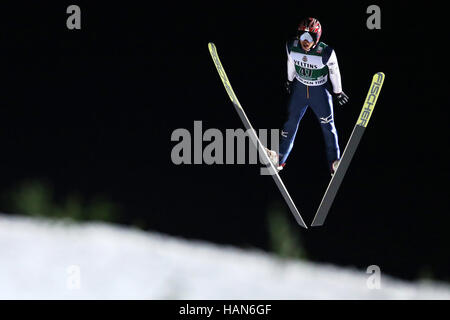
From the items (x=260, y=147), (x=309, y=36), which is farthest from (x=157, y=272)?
(x=309, y=36)

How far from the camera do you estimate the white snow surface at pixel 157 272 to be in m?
4.72

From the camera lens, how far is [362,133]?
4941mm

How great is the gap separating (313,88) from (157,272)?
1486 mm

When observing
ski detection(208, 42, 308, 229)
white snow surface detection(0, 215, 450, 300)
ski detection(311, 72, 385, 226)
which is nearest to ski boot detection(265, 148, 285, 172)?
ski detection(208, 42, 308, 229)

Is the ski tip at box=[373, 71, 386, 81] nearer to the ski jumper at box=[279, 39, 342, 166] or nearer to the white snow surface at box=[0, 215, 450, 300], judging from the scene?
the ski jumper at box=[279, 39, 342, 166]

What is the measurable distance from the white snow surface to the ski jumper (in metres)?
0.75

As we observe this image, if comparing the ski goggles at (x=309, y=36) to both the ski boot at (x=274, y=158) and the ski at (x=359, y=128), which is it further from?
the ski boot at (x=274, y=158)

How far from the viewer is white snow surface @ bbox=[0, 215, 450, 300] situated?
15.5 feet

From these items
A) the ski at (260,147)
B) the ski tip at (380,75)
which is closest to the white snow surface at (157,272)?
the ski at (260,147)

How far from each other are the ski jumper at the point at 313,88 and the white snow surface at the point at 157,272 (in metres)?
0.75

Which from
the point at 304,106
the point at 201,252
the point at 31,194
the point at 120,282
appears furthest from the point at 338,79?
the point at 31,194

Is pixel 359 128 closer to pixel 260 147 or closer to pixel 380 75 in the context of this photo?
pixel 380 75

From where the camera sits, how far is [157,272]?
4961 millimetres

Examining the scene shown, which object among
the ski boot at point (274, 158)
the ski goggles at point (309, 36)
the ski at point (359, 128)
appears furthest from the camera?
the ski boot at point (274, 158)
